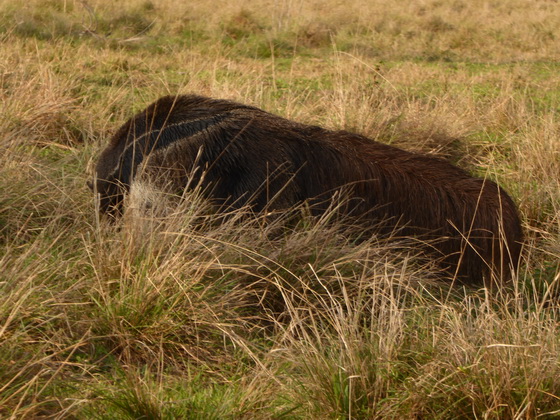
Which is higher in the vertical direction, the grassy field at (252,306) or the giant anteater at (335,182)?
the giant anteater at (335,182)

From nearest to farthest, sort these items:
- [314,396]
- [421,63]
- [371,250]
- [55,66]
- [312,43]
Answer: [314,396] → [371,250] → [55,66] → [421,63] → [312,43]

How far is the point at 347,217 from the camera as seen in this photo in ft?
13.5

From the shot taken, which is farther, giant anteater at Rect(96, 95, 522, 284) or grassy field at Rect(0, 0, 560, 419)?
giant anteater at Rect(96, 95, 522, 284)

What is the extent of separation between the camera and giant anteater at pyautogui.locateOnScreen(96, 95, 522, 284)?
4.09 metres

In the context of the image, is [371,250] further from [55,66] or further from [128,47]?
[128,47]

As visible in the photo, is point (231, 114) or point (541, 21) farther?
point (541, 21)

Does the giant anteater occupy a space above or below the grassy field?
above

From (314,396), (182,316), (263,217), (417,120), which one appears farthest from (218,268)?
(417,120)

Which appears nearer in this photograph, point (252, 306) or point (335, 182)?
point (252, 306)

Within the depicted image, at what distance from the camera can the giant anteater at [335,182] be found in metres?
4.09

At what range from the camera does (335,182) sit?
4.13 m

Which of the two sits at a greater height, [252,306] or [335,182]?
[335,182]

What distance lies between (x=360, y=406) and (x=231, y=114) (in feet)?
6.22

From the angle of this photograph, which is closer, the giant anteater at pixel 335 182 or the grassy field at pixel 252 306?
the grassy field at pixel 252 306
